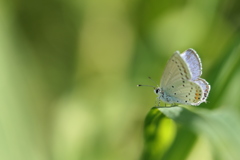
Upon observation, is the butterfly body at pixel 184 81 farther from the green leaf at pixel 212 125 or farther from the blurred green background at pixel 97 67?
the green leaf at pixel 212 125

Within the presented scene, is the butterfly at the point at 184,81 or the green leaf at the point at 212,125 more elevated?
the green leaf at the point at 212,125

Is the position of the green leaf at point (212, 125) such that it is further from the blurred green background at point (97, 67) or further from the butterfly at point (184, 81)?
the butterfly at point (184, 81)

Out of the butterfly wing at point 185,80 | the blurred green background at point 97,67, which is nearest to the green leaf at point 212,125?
the blurred green background at point 97,67

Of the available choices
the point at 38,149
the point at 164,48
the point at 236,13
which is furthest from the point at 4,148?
the point at 236,13

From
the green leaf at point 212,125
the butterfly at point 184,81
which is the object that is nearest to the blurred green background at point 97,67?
the butterfly at point 184,81

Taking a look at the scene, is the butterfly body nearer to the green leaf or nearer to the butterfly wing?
the butterfly wing

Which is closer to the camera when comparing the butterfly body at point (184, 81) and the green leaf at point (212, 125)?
the green leaf at point (212, 125)

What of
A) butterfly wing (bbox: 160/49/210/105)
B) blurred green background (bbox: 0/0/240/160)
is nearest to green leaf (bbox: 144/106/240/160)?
blurred green background (bbox: 0/0/240/160)

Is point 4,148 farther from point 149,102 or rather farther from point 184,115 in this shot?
point 149,102

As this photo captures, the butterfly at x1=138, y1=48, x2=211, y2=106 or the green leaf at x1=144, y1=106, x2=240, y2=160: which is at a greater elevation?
the green leaf at x1=144, y1=106, x2=240, y2=160
